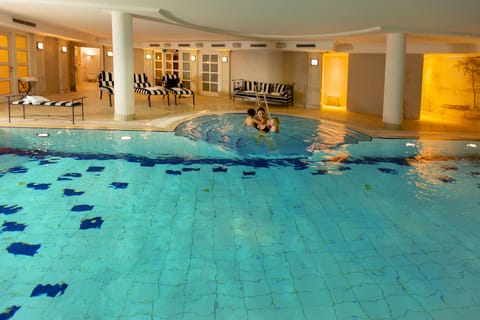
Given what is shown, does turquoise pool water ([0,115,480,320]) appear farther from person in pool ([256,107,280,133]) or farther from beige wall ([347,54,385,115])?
beige wall ([347,54,385,115])

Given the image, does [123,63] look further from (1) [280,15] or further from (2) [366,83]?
(2) [366,83]

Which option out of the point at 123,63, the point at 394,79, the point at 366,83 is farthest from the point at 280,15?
the point at 366,83

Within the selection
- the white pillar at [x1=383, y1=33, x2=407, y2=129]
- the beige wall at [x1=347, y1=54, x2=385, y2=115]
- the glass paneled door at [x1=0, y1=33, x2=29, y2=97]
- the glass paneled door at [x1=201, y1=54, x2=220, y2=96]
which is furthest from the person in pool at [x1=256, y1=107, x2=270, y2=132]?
the glass paneled door at [x1=201, y1=54, x2=220, y2=96]

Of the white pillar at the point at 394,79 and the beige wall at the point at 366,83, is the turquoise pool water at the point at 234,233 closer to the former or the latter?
the white pillar at the point at 394,79

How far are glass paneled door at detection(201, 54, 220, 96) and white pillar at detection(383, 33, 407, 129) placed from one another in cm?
928

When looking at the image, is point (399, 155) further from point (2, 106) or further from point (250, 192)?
point (2, 106)

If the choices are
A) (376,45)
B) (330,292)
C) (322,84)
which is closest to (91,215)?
(330,292)

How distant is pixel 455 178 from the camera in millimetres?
6906

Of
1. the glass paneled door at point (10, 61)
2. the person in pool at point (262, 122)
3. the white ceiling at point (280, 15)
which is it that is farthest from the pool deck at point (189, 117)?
the white ceiling at point (280, 15)

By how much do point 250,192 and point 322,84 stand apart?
36.1 feet

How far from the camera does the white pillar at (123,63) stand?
10.2m

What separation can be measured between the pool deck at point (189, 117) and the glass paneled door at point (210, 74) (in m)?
3.10

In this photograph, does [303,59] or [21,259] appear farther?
[303,59]

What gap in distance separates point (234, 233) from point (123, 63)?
23.7 feet
